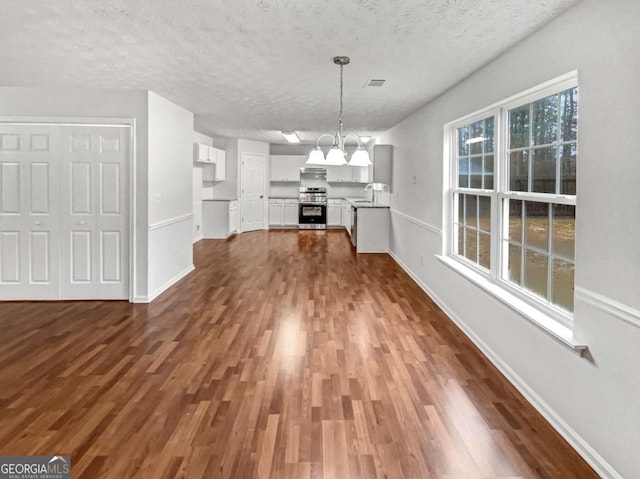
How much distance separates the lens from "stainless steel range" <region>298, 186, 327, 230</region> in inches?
493

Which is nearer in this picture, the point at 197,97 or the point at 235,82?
the point at 235,82

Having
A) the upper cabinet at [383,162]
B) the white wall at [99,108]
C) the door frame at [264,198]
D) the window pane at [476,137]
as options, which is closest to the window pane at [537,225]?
the window pane at [476,137]

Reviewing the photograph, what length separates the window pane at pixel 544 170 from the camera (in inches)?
110

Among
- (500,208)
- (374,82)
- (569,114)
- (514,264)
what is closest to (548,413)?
(514,264)

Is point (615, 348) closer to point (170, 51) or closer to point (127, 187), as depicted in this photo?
point (170, 51)

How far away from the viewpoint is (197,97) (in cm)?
520

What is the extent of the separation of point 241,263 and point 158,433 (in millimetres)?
5087

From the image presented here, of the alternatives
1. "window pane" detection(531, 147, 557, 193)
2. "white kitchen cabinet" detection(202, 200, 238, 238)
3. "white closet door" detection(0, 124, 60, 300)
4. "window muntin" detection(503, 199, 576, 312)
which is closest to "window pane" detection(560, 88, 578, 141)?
"window pane" detection(531, 147, 557, 193)

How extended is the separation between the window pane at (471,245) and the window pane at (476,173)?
0.45m

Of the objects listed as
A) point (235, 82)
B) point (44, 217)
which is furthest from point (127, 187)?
point (235, 82)

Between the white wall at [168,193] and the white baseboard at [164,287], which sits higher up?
the white wall at [168,193]

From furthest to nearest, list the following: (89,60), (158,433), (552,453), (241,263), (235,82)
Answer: (241,263)
(235,82)
(89,60)
(158,433)
(552,453)

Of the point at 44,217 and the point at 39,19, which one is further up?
the point at 39,19

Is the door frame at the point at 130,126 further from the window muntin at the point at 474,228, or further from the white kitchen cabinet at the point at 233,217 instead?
the white kitchen cabinet at the point at 233,217
